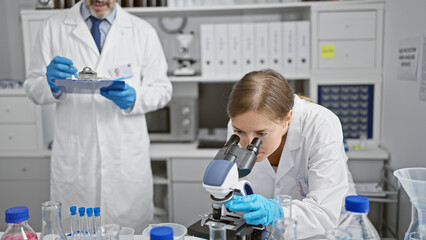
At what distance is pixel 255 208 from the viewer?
0.97m

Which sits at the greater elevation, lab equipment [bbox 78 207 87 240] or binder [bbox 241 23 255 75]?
binder [bbox 241 23 255 75]

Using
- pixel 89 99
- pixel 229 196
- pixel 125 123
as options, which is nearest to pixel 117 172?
pixel 125 123

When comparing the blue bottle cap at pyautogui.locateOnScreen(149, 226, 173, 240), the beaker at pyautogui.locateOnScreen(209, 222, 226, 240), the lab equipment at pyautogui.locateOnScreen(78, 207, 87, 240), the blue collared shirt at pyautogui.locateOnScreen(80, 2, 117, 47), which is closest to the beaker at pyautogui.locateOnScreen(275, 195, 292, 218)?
the beaker at pyautogui.locateOnScreen(209, 222, 226, 240)

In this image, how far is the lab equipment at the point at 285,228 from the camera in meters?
0.80

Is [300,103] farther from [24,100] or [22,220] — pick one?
[24,100]

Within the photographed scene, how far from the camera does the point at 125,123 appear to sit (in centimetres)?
185

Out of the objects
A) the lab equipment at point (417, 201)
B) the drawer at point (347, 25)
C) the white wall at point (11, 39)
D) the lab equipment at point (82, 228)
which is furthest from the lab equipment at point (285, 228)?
the white wall at point (11, 39)

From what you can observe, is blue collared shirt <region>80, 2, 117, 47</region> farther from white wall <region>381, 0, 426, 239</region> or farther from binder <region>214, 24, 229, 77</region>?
white wall <region>381, 0, 426, 239</region>

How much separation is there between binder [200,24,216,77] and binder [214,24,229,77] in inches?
1.0

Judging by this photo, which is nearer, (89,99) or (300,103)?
(300,103)

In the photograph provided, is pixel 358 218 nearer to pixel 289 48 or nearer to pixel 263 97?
pixel 263 97

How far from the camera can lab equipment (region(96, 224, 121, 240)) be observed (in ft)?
2.97

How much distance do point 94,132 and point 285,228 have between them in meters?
1.24

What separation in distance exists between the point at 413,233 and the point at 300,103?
0.56 m
